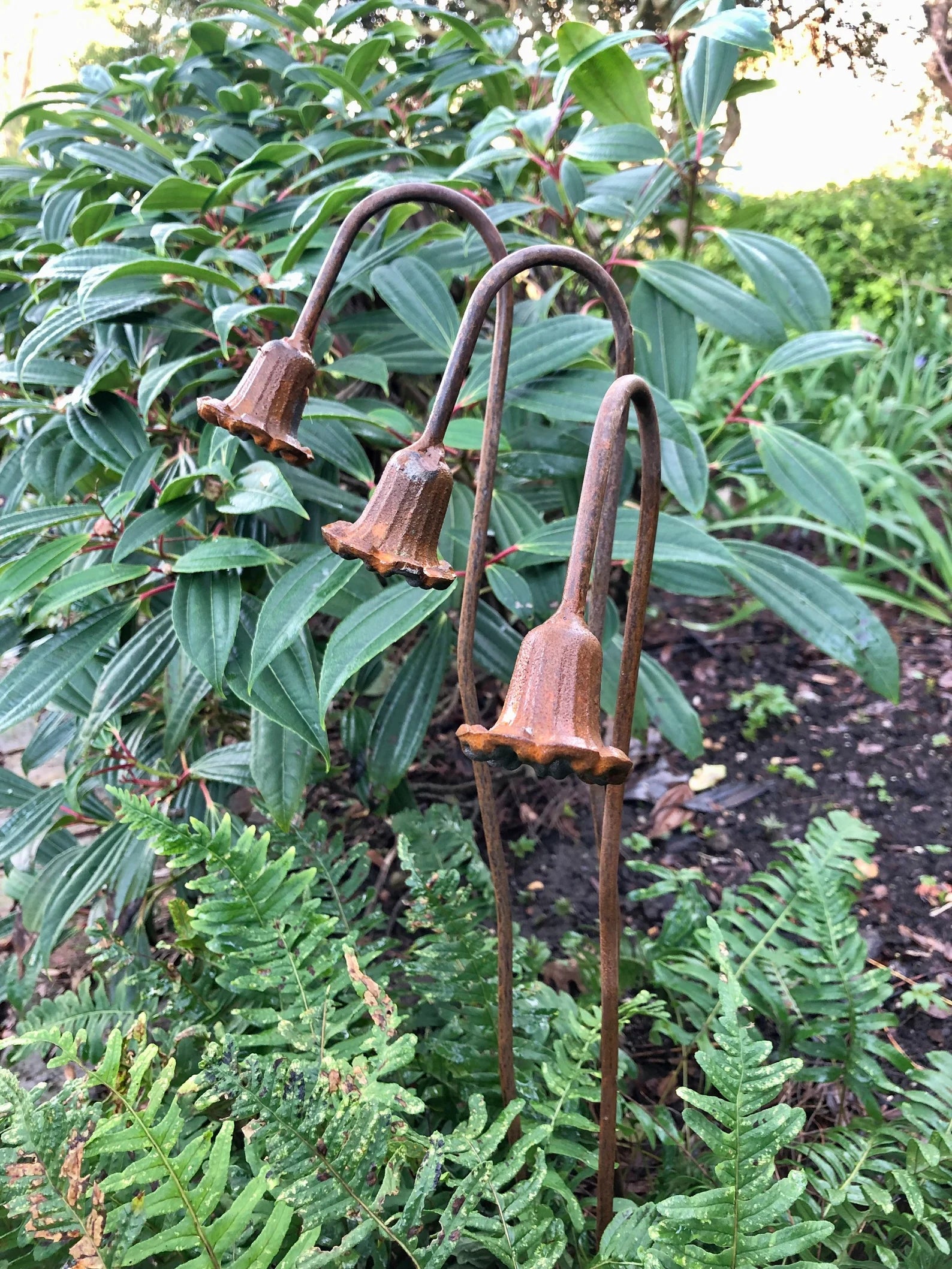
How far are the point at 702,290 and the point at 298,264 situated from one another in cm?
62

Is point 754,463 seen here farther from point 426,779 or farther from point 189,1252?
point 189,1252

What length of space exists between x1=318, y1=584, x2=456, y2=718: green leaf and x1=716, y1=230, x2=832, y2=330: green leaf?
2.36 ft

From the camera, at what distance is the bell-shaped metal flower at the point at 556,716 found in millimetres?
493

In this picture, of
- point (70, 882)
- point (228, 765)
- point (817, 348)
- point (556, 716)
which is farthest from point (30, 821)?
point (817, 348)

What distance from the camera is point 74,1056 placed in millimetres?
814

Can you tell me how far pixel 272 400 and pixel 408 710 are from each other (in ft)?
2.25

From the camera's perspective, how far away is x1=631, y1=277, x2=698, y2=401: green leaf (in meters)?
1.31

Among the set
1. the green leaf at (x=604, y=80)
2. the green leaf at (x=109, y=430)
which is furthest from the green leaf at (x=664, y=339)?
the green leaf at (x=109, y=430)

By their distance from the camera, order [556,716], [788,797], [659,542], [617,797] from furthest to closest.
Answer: [788,797] < [659,542] < [617,797] < [556,716]

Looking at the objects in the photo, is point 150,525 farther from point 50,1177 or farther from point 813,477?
point 813,477

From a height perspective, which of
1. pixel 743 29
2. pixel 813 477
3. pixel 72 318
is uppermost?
pixel 743 29

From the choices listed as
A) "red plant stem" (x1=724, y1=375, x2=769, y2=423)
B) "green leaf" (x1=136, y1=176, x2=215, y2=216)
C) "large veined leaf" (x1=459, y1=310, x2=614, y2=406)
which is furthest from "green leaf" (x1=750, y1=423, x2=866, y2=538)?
"green leaf" (x1=136, y1=176, x2=215, y2=216)

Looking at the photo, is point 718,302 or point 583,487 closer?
point 583,487

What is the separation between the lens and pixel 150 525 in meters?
1.09
